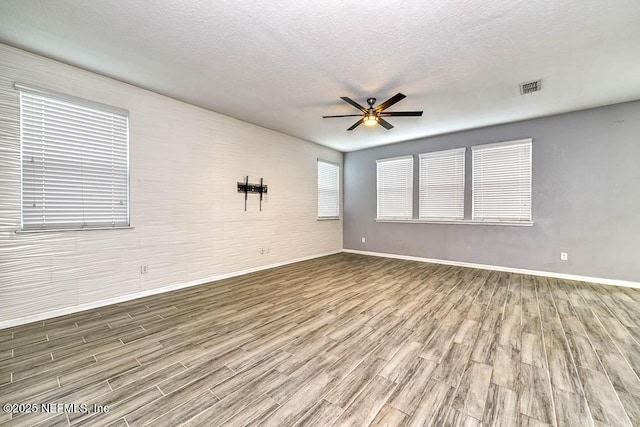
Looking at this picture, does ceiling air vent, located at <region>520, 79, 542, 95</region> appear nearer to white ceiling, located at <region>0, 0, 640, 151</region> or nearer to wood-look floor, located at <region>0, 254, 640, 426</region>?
white ceiling, located at <region>0, 0, 640, 151</region>

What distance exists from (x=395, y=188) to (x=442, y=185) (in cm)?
113

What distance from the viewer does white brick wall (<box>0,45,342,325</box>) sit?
2623mm

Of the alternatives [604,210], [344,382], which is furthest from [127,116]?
[604,210]

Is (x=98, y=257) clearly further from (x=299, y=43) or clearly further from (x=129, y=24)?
(x=299, y=43)

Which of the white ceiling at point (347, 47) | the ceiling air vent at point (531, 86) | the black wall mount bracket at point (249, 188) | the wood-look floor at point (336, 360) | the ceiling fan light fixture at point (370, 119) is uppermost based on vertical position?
the ceiling air vent at point (531, 86)

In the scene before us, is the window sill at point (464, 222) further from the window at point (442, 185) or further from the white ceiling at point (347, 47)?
the white ceiling at point (347, 47)

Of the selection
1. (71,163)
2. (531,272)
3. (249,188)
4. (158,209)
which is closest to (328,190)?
(249,188)

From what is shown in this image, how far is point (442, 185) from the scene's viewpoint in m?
5.59

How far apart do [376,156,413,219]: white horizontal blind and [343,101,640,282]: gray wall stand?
0.94 m

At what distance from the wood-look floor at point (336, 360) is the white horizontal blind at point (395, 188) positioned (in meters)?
3.04

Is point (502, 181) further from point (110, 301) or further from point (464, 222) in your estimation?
point (110, 301)

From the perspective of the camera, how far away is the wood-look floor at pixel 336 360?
1496mm

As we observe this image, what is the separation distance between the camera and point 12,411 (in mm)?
1506

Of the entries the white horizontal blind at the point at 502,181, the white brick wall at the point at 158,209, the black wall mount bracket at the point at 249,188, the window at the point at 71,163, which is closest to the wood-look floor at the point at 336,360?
the white brick wall at the point at 158,209
